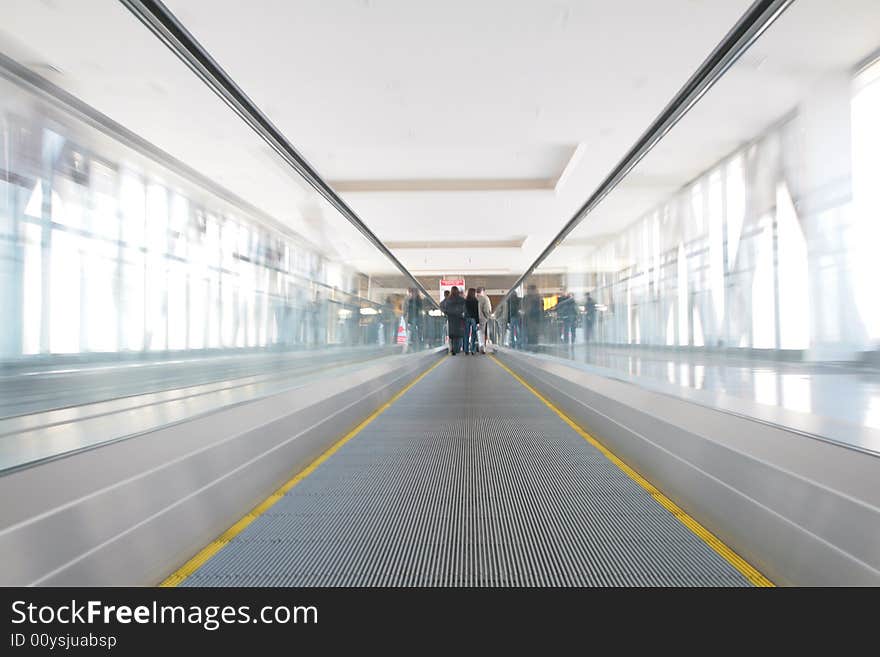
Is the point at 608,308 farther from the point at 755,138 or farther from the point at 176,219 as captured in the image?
the point at 176,219

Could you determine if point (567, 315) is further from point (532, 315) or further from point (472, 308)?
point (472, 308)

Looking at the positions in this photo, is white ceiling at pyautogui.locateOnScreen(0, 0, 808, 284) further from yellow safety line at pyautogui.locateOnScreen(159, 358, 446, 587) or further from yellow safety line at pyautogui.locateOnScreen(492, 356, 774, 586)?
yellow safety line at pyautogui.locateOnScreen(492, 356, 774, 586)

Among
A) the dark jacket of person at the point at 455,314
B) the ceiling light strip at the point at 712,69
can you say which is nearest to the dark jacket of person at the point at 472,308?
the dark jacket of person at the point at 455,314

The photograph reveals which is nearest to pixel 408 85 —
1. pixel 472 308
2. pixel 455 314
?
pixel 472 308

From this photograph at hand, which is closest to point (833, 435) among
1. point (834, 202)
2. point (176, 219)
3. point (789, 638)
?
point (789, 638)

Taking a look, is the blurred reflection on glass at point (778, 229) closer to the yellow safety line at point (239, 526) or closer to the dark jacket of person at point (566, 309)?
the yellow safety line at point (239, 526)

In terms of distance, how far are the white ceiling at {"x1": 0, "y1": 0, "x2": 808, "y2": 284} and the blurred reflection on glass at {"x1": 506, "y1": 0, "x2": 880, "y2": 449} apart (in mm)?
280

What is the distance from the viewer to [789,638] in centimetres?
127

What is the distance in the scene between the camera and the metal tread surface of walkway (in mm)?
1646

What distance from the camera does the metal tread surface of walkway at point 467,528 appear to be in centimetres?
165

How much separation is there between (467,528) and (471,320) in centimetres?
1568

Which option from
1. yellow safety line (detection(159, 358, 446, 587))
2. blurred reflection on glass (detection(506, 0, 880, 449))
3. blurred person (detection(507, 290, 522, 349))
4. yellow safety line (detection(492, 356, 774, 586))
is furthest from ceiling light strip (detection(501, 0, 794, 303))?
blurred person (detection(507, 290, 522, 349))

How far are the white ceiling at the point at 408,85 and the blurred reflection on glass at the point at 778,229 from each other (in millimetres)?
280

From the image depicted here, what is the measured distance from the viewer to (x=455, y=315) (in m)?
17.0
